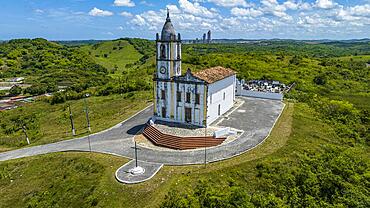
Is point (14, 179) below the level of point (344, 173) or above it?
below

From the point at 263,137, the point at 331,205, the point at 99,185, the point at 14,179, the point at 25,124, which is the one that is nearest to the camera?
the point at 331,205

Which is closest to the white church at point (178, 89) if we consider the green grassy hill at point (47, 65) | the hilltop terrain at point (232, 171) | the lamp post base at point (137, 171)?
the hilltop terrain at point (232, 171)

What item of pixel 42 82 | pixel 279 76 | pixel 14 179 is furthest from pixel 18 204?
pixel 42 82

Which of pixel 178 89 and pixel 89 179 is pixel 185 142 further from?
pixel 89 179

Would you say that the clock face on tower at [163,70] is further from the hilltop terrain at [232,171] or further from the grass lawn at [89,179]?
the grass lawn at [89,179]

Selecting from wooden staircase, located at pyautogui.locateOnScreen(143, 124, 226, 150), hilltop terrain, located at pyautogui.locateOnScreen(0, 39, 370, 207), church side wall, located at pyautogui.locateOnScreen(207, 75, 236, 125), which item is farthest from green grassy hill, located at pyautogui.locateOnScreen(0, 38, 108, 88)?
wooden staircase, located at pyautogui.locateOnScreen(143, 124, 226, 150)

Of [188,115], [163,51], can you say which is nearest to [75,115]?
[163,51]

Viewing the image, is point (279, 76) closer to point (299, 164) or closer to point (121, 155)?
point (299, 164)
